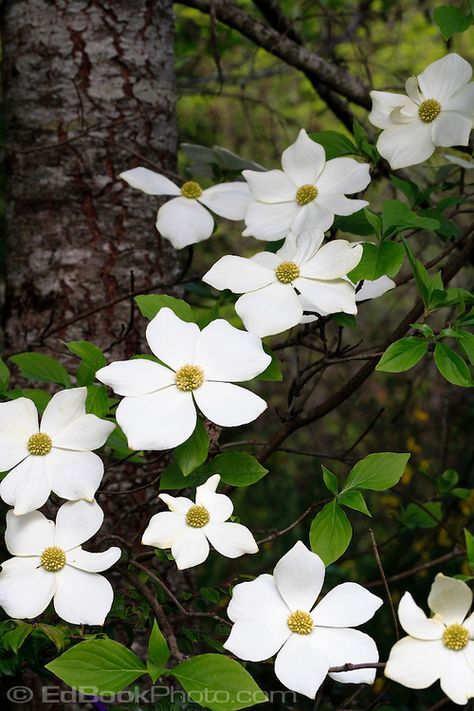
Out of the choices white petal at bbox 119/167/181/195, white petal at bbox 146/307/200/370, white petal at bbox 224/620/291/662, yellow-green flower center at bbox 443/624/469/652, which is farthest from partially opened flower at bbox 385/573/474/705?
white petal at bbox 119/167/181/195

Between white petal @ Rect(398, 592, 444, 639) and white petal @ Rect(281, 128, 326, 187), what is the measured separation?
548 millimetres

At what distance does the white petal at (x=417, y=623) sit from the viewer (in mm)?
676

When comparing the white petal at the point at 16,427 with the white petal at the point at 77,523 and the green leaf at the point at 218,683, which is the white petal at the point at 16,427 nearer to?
the white petal at the point at 77,523

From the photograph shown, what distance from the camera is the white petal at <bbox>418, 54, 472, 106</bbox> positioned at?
0.94m

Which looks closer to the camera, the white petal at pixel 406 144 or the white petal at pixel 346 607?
the white petal at pixel 346 607

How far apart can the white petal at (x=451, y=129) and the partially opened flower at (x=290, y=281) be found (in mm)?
204

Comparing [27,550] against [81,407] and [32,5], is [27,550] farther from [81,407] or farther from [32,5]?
[32,5]

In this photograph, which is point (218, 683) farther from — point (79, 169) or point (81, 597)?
point (79, 169)

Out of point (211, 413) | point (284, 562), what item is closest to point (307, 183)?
point (211, 413)

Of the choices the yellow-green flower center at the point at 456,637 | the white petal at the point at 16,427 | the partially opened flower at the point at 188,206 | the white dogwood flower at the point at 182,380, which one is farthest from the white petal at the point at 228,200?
the yellow-green flower center at the point at 456,637

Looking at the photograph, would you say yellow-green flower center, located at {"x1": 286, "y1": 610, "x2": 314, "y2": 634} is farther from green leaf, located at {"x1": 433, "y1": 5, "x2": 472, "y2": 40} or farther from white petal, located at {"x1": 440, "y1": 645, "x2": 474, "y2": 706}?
green leaf, located at {"x1": 433, "y1": 5, "x2": 472, "y2": 40}

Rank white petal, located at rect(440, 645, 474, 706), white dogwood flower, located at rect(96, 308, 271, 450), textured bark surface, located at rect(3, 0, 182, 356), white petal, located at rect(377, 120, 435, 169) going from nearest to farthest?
white petal, located at rect(440, 645, 474, 706)
white dogwood flower, located at rect(96, 308, 271, 450)
white petal, located at rect(377, 120, 435, 169)
textured bark surface, located at rect(3, 0, 182, 356)

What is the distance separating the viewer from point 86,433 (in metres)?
0.79

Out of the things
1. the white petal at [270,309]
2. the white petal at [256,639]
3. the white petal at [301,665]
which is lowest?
the white petal at [301,665]
